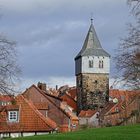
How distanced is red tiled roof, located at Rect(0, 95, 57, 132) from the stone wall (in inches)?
2670

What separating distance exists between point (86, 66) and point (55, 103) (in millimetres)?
62441

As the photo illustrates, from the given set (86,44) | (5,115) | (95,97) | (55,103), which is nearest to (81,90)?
(95,97)

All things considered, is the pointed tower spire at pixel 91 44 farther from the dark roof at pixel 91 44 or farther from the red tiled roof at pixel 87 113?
the red tiled roof at pixel 87 113

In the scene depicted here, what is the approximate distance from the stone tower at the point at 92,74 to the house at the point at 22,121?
2668 inches

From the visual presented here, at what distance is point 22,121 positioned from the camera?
57.8m

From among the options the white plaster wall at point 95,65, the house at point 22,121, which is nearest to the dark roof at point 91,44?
the white plaster wall at point 95,65

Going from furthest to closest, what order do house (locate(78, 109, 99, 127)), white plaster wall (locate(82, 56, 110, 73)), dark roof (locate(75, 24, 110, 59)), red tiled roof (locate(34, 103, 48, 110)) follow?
dark roof (locate(75, 24, 110, 59)), white plaster wall (locate(82, 56, 110, 73)), house (locate(78, 109, 99, 127)), red tiled roof (locate(34, 103, 48, 110))

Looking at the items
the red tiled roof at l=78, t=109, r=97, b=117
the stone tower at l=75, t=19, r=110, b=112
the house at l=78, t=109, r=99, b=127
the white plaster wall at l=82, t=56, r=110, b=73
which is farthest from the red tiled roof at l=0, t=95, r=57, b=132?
the white plaster wall at l=82, t=56, r=110, b=73

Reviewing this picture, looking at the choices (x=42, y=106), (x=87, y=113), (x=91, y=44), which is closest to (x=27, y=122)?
(x=42, y=106)

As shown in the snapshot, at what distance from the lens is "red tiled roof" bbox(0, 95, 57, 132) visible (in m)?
56.2

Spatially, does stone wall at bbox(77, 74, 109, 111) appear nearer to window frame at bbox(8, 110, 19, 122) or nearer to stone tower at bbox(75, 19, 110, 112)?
stone tower at bbox(75, 19, 110, 112)

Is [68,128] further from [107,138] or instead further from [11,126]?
[107,138]

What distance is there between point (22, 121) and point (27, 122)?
0.53 metres

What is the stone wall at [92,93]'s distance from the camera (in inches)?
5010
